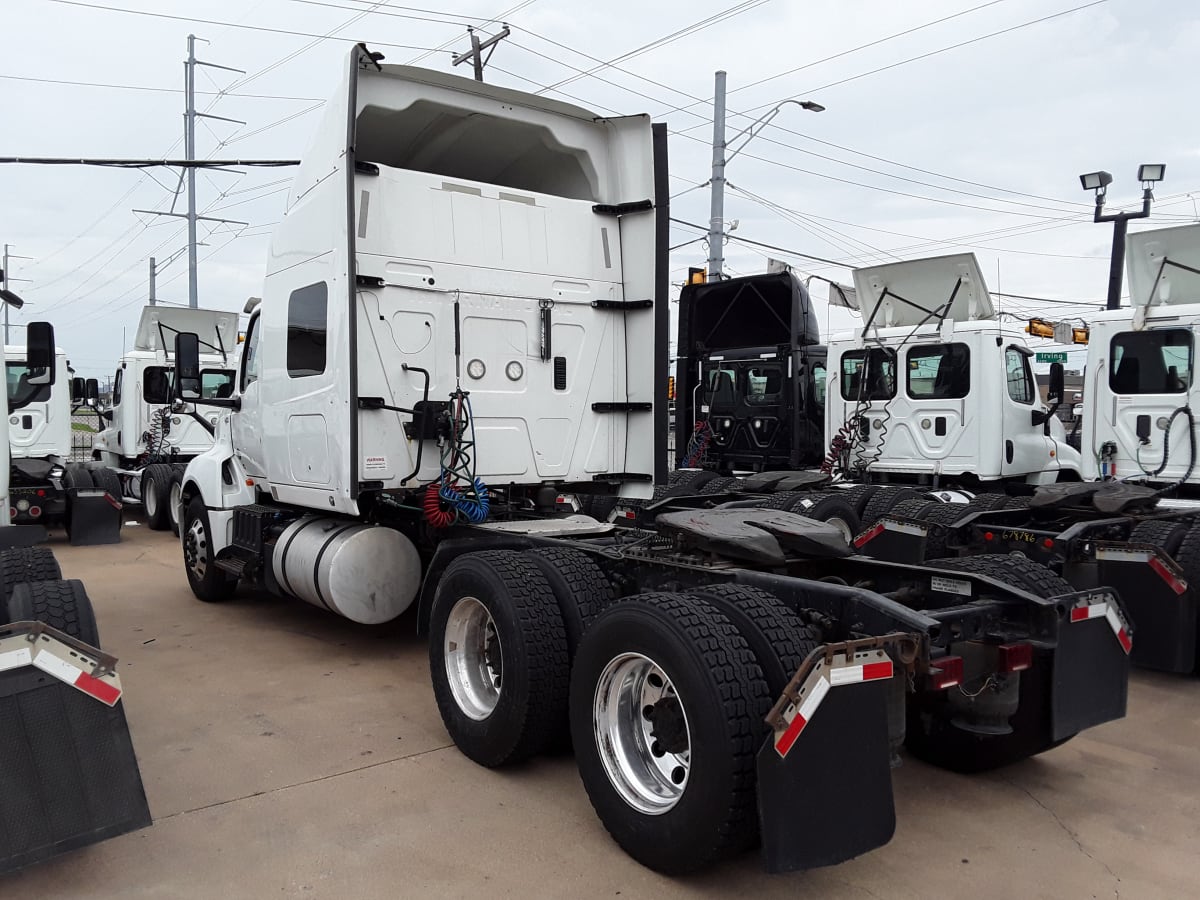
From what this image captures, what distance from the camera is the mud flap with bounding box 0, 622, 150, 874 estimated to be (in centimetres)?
301

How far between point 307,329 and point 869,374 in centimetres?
624

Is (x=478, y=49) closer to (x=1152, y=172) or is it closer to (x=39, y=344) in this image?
(x=39, y=344)

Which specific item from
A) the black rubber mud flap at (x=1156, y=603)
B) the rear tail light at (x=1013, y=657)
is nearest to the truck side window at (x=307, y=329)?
the rear tail light at (x=1013, y=657)

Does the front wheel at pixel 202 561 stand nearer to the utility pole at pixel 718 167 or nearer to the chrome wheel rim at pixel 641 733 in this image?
the chrome wheel rim at pixel 641 733

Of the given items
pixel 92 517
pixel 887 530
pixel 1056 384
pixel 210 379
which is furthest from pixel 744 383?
pixel 92 517

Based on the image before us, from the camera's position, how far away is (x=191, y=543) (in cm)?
835

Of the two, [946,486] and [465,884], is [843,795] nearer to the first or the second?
[465,884]

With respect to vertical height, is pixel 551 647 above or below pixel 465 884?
above

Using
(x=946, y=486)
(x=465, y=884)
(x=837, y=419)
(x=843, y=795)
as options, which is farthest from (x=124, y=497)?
(x=843, y=795)

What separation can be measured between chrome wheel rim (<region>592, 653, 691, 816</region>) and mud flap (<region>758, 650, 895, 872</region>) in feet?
1.79

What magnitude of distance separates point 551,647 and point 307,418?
2.95 metres

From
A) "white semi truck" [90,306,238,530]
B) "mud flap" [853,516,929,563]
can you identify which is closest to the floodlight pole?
"mud flap" [853,516,929,563]

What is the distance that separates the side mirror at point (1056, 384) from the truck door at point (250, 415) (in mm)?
7401

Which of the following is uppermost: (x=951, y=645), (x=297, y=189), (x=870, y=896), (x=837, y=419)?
(x=297, y=189)
